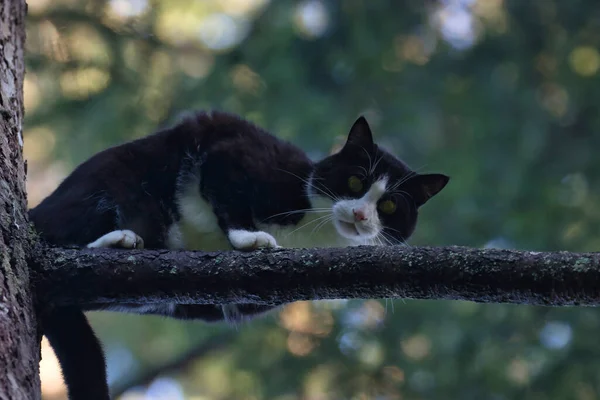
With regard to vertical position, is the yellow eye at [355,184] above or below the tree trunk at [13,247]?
above

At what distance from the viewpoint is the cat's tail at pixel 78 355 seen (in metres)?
1.82

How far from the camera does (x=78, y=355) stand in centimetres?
185

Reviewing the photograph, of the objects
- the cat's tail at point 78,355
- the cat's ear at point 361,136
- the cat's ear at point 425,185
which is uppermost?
the cat's ear at point 361,136

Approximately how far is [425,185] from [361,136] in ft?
1.04

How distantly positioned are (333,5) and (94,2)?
1606 mm

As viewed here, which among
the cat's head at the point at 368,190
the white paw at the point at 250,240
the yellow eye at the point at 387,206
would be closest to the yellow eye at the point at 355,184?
the cat's head at the point at 368,190

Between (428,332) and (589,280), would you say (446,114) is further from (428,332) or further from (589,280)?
(589,280)

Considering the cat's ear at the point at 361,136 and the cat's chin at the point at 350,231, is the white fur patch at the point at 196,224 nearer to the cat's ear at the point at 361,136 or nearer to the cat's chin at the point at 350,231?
the cat's chin at the point at 350,231

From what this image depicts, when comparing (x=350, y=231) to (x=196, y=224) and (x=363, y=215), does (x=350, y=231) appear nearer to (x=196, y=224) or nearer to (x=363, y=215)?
(x=363, y=215)

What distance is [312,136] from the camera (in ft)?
13.8

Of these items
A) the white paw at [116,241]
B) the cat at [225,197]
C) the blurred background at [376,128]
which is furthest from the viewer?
the blurred background at [376,128]

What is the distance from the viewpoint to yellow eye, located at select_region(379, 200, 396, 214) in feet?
8.07

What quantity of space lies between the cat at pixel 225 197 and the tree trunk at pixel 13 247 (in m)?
0.22

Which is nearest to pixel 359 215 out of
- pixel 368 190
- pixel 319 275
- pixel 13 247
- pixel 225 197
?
pixel 368 190
